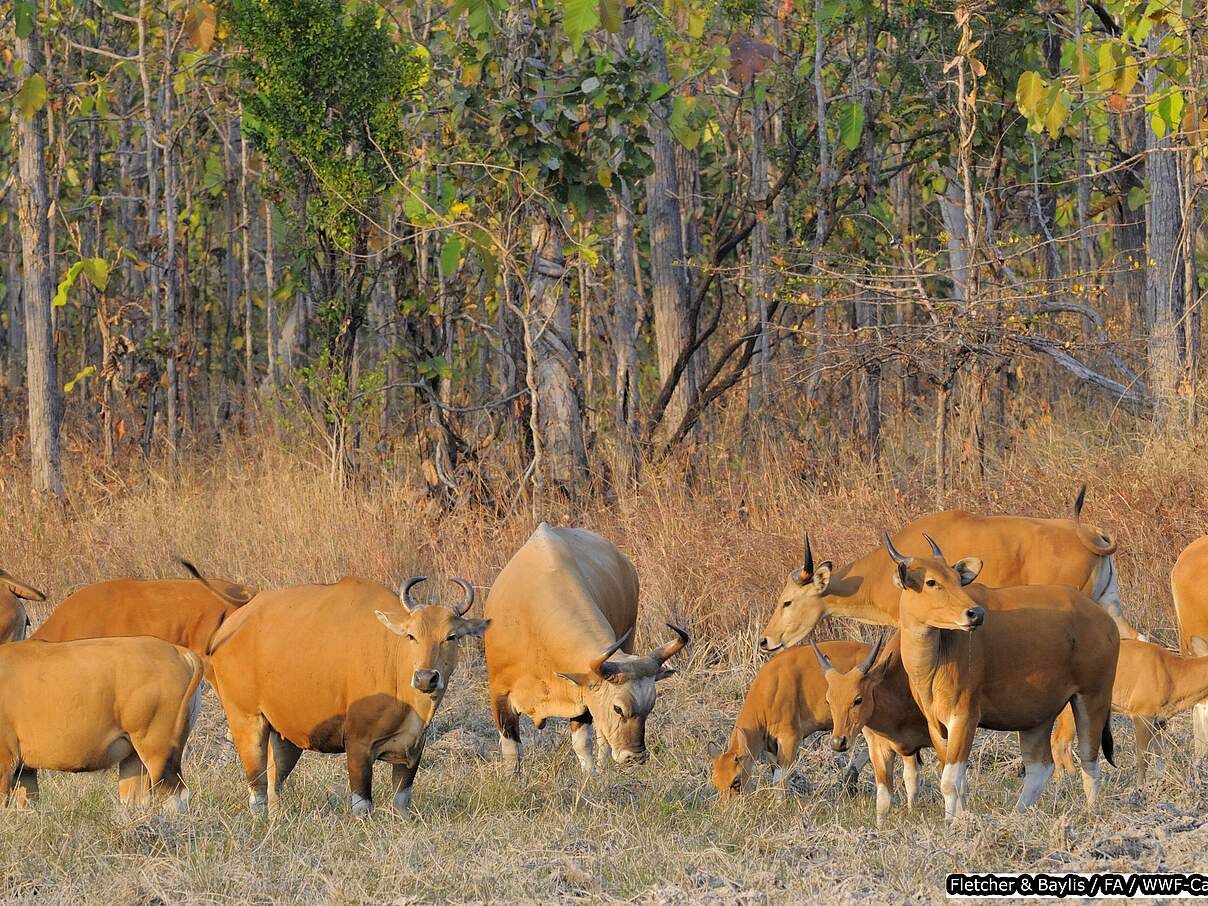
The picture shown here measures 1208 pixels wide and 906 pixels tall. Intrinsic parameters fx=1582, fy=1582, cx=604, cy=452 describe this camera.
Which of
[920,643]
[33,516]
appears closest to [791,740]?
[920,643]

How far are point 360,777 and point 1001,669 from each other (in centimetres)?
280

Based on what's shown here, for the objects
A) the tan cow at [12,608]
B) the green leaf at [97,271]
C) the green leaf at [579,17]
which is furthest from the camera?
the green leaf at [97,271]

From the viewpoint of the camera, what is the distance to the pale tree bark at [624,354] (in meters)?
12.9

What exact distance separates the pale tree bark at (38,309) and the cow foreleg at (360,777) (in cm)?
854

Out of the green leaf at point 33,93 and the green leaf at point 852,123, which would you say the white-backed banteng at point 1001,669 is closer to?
the green leaf at point 852,123

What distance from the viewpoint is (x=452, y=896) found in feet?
18.4

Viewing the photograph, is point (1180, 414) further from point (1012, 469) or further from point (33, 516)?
point (33, 516)

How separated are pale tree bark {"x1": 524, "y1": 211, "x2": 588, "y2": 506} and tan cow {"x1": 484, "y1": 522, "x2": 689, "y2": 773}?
376 centimetres

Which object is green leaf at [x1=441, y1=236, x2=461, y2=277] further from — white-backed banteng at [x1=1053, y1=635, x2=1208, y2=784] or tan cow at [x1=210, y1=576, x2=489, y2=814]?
white-backed banteng at [x1=1053, y1=635, x2=1208, y2=784]

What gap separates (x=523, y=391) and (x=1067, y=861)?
8010 millimetres

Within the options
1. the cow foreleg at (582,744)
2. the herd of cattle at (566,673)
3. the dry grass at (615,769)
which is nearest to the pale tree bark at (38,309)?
the dry grass at (615,769)

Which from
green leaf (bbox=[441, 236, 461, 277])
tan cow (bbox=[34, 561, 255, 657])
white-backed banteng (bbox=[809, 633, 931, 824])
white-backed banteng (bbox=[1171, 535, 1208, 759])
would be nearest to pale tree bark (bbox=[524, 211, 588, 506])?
green leaf (bbox=[441, 236, 461, 277])

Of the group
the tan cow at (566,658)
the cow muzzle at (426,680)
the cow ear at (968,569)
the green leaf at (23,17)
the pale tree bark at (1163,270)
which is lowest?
the tan cow at (566,658)

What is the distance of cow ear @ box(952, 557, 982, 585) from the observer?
6703 millimetres
